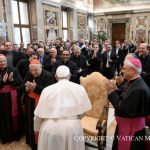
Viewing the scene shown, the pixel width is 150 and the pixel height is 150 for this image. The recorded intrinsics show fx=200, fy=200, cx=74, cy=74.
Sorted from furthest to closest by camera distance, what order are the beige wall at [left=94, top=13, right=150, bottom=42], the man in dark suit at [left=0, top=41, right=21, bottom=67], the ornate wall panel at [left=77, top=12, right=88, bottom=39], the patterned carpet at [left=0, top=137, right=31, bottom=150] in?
the beige wall at [left=94, top=13, right=150, bottom=42], the ornate wall panel at [left=77, top=12, right=88, bottom=39], the man in dark suit at [left=0, top=41, right=21, bottom=67], the patterned carpet at [left=0, top=137, right=31, bottom=150]

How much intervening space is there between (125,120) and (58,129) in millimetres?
842

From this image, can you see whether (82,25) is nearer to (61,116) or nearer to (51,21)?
(51,21)

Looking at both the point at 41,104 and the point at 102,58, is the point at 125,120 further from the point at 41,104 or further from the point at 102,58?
the point at 102,58

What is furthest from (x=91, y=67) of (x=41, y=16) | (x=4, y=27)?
(x=41, y=16)

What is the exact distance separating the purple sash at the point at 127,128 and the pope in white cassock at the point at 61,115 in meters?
0.52

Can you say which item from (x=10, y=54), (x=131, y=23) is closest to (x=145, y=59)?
(x=10, y=54)

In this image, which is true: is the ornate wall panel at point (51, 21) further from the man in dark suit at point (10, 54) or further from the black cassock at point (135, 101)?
the black cassock at point (135, 101)

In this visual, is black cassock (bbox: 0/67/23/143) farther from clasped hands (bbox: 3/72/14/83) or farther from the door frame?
the door frame

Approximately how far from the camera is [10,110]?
157 inches

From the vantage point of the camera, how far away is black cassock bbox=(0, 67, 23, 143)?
3890 millimetres

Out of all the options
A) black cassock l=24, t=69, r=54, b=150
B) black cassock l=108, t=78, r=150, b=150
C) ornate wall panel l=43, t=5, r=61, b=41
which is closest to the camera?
black cassock l=108, t=78, r=150, b=150

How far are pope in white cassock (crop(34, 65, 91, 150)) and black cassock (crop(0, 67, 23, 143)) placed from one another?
1490 mm

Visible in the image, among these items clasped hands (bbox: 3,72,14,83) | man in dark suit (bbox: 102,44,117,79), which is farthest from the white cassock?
man in dark suit (bbox: 102,44,117,79)

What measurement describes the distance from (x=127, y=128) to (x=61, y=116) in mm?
835
